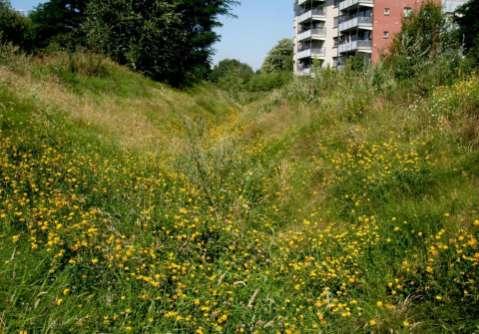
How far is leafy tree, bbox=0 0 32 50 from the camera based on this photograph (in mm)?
19816

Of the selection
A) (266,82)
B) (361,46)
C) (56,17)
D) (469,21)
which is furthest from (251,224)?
(361,46)

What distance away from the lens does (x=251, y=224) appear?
6.14 meters

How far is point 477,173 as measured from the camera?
218 inches

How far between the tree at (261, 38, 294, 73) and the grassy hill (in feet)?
270

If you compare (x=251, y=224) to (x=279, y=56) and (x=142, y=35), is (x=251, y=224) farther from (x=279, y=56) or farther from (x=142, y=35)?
(x=279, y=56)

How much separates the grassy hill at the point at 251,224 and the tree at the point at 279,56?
82.3 m

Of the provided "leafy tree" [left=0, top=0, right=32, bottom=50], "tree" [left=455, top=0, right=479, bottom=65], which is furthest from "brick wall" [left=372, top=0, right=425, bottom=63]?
"leafy tree" [left=0, top=0, right=32, bottom=50]

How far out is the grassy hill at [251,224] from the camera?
3742 millimetres

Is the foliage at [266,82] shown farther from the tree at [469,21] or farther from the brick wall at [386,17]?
the tree at [469,21]

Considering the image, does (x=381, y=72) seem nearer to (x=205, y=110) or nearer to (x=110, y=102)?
(x=110, y=102)

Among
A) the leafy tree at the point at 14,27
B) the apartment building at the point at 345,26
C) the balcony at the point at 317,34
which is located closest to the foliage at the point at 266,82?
the apartment building at the point at 345,26

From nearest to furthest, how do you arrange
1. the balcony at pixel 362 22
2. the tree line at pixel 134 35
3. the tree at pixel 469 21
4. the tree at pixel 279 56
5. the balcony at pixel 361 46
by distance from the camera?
the tree line at pixel 134 35
the tree at pixel 469 21
the balcony at pixel 361 46
the balcony at pixel 362 22
the tree at pixel 279 56

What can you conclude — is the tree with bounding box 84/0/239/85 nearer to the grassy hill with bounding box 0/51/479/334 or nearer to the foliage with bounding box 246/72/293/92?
the grassy hill with bounding box 0/51/479/334

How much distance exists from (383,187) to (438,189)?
704 mm
